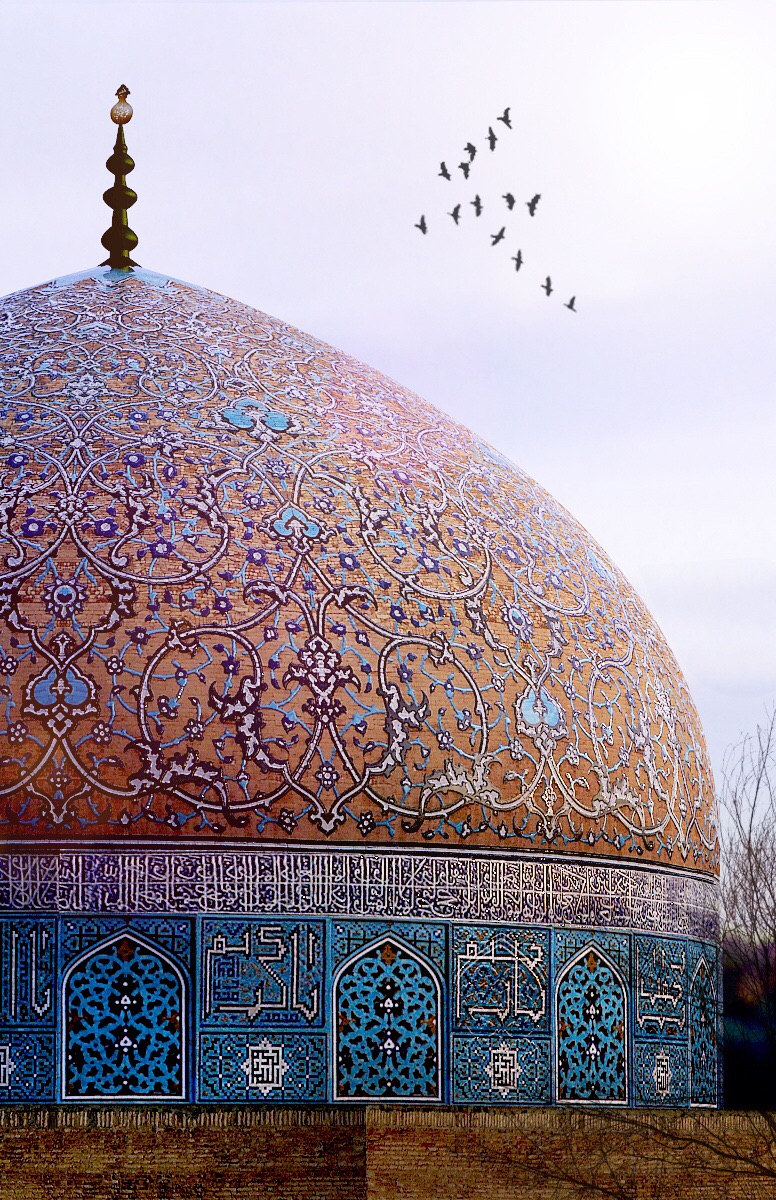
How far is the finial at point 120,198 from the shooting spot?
29.1 feet

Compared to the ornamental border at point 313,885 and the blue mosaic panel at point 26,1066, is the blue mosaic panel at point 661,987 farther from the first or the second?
the blue mosaic panel at point 26,1066

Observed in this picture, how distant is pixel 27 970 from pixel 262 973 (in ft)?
2.39

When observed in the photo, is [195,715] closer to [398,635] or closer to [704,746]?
[398,635]

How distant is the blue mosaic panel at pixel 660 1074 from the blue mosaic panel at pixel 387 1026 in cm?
88

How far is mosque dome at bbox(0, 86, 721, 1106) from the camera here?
6.84m

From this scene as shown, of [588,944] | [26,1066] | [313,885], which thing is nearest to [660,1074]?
[588,944]

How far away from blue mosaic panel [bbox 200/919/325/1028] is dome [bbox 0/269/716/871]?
0.30 metres

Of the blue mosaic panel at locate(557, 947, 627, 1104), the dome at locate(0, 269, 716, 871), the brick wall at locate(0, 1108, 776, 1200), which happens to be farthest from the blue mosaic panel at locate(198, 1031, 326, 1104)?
the blue mosaic panel at locate(557, 947, 627, 1104)

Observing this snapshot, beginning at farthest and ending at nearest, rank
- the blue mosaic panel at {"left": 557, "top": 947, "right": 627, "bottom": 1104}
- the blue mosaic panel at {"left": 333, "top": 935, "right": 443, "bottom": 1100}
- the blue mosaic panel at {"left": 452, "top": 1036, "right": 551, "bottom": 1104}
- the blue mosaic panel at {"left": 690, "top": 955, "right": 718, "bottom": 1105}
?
the blue mosaic panel at {"left": 690, "top": 955, "right": 718, "bottom": 1105} < the blue mosaic panel at {"left": 557, "top": 947, "right": 627, "bottom": 1104} < the blue mosaic panel at {"left": 452, "top": 1036, "right": 551, "bottom": 1104} < the blue mosaic panel at {"left": 333, "top": 935, "right": 443, "bottom": 1100}

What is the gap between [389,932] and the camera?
704 centimetres

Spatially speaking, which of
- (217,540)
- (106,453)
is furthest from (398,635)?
(106,453)

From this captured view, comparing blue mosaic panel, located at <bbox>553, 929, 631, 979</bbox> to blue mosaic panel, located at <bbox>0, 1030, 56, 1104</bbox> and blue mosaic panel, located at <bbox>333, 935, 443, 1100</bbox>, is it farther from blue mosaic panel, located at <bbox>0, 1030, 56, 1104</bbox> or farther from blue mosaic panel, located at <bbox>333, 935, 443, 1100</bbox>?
blue mosaic panel, located at <bbox>0, 1030, 56, 1104</bbox>

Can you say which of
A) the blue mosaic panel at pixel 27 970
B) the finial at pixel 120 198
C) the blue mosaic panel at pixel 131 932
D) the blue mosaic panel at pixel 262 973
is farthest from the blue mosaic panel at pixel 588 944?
the finial at pixel 120 198

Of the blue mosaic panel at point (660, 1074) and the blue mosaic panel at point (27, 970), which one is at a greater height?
the blue mosaic panel at point (27, 970)
